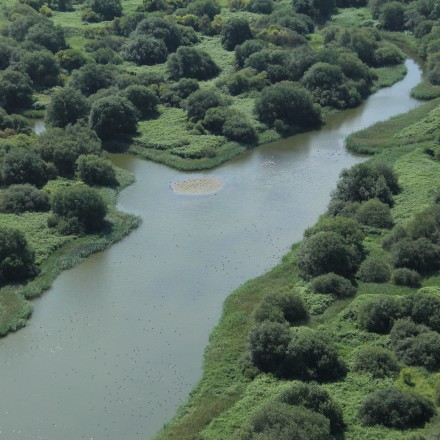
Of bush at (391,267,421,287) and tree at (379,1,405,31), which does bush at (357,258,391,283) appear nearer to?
bush at (391,267,421,287)

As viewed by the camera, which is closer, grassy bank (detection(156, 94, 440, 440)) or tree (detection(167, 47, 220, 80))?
grassy bank (detection(156, 94, 440, 440))

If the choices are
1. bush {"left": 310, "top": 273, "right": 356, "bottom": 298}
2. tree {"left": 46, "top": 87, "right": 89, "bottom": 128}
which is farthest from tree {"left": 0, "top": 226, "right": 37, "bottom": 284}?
tree {"left": 46, "top": 87, "right": 89, "bottom": 128}

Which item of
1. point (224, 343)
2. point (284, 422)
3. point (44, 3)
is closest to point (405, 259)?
point (224, 343)

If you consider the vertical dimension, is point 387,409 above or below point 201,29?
below

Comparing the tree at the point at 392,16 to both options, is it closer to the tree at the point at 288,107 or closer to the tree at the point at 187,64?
the tree at the point at 187,64

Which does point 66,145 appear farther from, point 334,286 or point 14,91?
point 334,286

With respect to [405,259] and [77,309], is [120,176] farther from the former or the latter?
[405,259]
